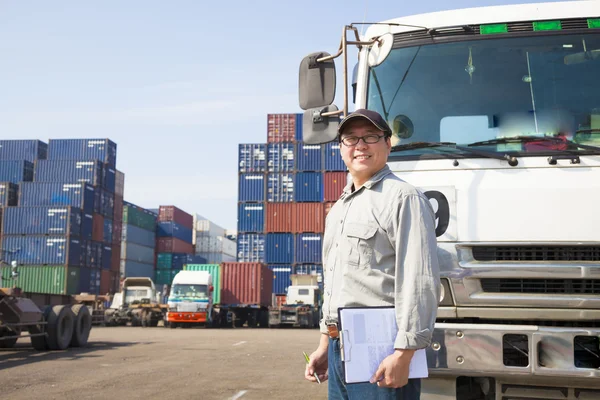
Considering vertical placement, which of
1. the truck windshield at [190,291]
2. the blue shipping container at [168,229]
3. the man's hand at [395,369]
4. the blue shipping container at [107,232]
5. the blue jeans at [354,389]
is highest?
the blue shipping container at [168,229]

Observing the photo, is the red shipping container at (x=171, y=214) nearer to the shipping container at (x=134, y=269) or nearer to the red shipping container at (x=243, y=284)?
the shipping container at (x=134, y=269)

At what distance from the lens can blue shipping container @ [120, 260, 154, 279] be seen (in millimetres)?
49875

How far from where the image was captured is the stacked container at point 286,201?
39406 millimetres

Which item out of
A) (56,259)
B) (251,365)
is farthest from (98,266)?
(251,365)

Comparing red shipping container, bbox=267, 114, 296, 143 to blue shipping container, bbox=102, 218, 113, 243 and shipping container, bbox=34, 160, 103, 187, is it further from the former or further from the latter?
blue shipping container, bbox=102, 218, 113, 243

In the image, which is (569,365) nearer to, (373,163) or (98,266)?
(373,163)

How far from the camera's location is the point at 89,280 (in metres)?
40.0

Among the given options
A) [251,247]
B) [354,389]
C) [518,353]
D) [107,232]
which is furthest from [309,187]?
[354,389]

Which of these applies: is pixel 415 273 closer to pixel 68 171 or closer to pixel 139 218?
pixel 68 171

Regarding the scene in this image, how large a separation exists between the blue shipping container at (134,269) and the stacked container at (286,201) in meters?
13.6

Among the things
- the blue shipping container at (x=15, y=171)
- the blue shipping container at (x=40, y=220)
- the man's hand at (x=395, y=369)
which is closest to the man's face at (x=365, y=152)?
the man's hand at (x=395, y=369)

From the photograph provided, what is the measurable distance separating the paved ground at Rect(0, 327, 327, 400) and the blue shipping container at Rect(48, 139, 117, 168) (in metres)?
30.2

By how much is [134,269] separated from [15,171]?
1311cm

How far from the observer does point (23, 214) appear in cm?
3812
